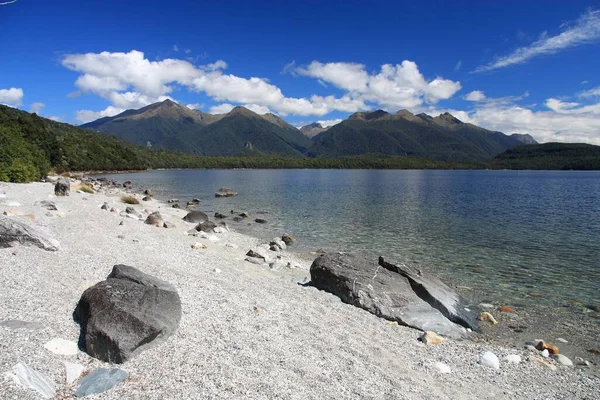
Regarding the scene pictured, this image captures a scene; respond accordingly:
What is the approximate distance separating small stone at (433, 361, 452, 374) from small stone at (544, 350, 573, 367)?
4057mm

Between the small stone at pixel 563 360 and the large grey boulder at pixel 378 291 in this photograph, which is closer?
the small stone at pixel 563 360

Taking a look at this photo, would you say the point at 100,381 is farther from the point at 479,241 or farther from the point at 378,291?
the point at 479,241

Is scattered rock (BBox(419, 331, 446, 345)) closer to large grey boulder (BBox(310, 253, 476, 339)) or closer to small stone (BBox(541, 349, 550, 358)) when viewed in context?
large grey boulder (BBox(310, 253, 476, 339))

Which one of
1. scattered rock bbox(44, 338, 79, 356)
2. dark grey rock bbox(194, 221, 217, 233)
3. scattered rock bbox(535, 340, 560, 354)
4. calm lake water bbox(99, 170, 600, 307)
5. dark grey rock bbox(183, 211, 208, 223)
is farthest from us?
dark grey rock bbox(183, 211, 208, 223)

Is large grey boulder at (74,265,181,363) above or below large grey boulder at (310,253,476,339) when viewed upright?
above

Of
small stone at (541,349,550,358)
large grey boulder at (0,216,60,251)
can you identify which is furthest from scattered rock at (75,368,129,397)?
small stone at (541,349,550,358)

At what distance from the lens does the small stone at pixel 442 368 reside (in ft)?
31.1

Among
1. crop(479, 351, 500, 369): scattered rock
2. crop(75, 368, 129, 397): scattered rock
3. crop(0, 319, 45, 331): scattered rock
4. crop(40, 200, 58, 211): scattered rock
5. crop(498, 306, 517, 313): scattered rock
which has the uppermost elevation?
crop(40, 200, 58, 211): scattered rock

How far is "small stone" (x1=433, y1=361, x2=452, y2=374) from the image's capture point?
9.48 meters

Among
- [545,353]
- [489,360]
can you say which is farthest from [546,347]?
[489,360]

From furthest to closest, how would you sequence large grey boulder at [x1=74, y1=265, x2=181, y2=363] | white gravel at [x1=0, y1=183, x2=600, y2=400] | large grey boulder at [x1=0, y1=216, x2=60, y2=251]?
large grey boulder at [x1=0, y1=216, x2=60, y2=251] < large grey boulder at [x1=74, y1=265, x2=181, y2=363] < white gravel at [x1=0, y1=183, x2=600, y2=400]

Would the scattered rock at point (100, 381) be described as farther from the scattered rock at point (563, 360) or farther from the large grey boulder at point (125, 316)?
the scattered rock at point (563, 360)

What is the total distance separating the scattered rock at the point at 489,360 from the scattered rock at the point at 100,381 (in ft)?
28.8

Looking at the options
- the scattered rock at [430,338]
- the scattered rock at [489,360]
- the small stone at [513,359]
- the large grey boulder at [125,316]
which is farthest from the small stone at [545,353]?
the large grey boulder at [125,316]
